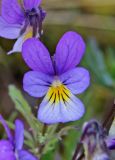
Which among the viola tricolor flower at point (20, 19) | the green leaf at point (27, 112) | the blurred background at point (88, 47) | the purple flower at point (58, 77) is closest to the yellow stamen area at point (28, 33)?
the viola tricolor flower at point (20, 19)

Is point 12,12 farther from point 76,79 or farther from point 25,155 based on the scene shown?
point 25,155

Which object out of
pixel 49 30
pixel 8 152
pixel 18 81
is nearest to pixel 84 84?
pixel 8 152

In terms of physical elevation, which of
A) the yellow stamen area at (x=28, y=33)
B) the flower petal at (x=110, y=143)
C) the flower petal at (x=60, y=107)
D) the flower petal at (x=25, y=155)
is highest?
the yellow stamen area at (x=28, y=33)

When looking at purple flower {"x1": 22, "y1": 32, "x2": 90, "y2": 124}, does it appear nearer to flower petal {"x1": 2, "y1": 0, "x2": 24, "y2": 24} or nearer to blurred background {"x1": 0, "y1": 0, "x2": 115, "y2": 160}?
flower petal {"x1": 2, "y1": 0, "x2": 24, "y2": 24}

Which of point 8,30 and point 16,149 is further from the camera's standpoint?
point 8,30

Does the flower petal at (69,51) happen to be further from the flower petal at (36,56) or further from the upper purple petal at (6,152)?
the upper purple petal at (6,152)

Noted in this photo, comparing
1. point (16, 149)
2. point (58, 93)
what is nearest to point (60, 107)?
point (58, 93)

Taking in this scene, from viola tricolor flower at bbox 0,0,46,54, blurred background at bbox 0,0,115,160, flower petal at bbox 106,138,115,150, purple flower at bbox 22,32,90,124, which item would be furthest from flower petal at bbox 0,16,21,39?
blurred background at bbox 0,0,115,160
